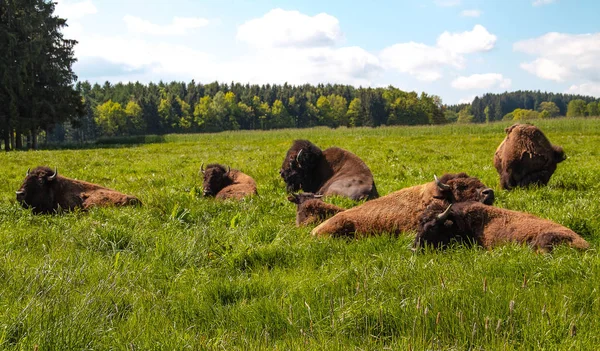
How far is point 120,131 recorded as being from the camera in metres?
118

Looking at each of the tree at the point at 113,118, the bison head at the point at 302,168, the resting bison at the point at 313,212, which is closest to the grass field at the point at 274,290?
the resting bison at the point at 313,212

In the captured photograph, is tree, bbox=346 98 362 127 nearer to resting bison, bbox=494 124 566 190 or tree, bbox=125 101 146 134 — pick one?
tree, bbox=125 101 146 134

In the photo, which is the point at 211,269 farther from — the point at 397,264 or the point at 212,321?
the point at 397,264

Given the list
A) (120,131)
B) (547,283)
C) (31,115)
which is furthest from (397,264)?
(120,131)

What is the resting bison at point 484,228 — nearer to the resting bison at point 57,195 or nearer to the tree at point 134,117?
the resting bison at point 57,195

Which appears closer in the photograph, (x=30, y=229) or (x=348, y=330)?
(x=348, y=330)

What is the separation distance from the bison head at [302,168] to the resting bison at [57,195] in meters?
3.60

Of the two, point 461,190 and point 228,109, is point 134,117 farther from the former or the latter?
point 461,190

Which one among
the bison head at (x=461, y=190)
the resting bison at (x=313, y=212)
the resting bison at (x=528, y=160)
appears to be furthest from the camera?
the resting bison at (x=528, y=160)

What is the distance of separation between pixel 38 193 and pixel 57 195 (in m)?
0.32

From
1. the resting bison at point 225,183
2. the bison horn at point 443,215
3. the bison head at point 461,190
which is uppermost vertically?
the bison head at point 461,190

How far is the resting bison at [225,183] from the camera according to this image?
9827 millimetres

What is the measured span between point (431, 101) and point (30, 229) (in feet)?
534

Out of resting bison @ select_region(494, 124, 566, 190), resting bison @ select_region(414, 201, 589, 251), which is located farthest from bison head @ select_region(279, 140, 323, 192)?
resting bison @ select_region(414, 201, 589, 251)
